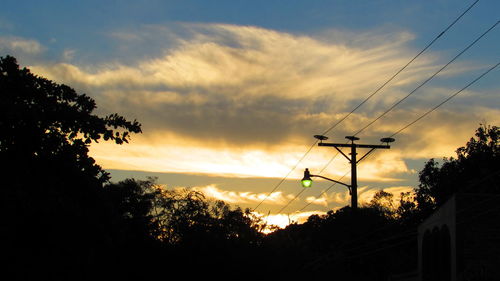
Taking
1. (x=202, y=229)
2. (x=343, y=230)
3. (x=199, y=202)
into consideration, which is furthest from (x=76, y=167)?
(x=343, y=230)

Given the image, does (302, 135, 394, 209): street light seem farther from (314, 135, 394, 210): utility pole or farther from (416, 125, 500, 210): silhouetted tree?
(416, 125, 500, 210): silhouetted tree

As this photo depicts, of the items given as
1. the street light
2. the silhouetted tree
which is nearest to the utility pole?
the street light

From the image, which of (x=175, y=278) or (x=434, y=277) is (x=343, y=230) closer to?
(x=175, y=278)

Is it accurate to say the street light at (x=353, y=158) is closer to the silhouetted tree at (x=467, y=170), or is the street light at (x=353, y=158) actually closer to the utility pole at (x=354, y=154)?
the utility pole at (x=354, y=154)

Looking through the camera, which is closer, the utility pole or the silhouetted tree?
the utility pole

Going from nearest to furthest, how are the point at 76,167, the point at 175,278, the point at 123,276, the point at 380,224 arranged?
the point at 76,167 < the point at 123,276 < the point at 175,278 < the point at 380,224

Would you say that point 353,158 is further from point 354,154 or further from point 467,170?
point 467,170

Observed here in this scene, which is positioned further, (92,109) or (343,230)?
(343,230)

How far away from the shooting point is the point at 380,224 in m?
62.4

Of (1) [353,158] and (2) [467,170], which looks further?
(2) [467,170]

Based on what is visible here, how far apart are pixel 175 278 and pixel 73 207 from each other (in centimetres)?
1983

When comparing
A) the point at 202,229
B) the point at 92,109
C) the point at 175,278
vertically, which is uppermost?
the point at 92,109

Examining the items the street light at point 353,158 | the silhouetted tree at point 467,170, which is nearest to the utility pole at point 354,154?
the street light at point 353,158

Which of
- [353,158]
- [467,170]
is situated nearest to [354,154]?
[353,158]
